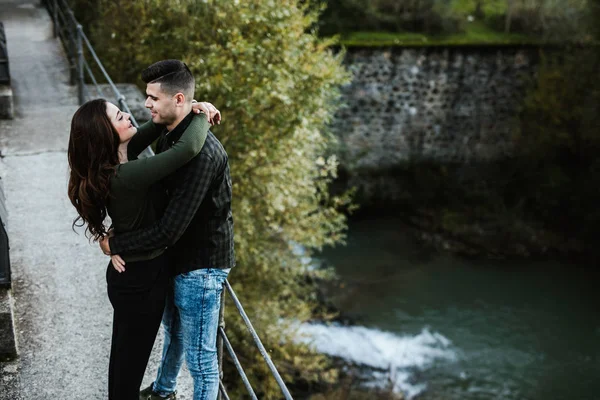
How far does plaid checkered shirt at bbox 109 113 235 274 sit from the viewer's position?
2.64 meters

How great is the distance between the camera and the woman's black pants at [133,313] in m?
2.74

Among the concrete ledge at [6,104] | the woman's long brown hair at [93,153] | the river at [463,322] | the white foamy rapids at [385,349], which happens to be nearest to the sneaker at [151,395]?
the woman's long brown hair at [93,153]

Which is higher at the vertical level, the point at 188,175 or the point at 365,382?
the point at 188,175

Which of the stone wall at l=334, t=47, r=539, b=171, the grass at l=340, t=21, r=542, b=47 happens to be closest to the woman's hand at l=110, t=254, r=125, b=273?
the grass at l=340, t=21, r=542, b=47

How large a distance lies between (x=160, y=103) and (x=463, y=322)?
408 inches

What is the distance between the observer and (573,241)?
577 inches

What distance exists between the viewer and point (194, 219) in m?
2.78

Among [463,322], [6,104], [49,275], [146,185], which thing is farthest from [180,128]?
[463,322]

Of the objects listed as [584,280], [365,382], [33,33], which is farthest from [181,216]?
[584,280]

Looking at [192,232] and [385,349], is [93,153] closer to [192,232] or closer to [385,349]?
[192,232]

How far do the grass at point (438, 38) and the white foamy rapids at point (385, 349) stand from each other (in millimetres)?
6722

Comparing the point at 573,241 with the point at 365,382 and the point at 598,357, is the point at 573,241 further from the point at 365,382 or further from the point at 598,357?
the point at 365,382

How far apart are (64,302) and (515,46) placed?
14.2m

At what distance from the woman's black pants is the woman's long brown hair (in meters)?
0.33
